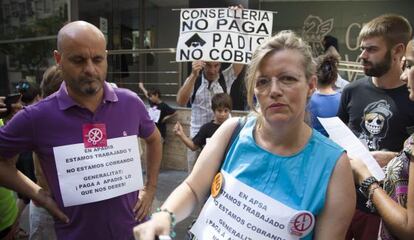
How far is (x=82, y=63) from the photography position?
→ 2189 millimetres

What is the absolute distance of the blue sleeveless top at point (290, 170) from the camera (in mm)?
1536

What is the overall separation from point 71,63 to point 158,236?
1.18 meters

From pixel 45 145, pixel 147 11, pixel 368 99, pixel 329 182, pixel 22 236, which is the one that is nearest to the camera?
pixel 329 182

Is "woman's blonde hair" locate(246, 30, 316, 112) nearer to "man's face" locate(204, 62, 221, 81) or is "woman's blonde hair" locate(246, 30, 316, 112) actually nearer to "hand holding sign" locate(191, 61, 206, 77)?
"hand holding sign" locate(191, 61, 206, 77)

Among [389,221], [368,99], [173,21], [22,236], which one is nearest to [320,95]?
[368,99]

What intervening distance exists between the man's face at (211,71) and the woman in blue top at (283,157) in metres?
3.14

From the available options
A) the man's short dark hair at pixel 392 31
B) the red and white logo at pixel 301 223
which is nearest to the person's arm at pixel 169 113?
the man's short dark hair at pixel 392 31

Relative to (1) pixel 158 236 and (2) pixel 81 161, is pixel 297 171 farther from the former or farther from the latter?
(2) pixel 81 161

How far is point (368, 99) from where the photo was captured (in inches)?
102

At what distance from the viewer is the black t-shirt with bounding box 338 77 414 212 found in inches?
96.3

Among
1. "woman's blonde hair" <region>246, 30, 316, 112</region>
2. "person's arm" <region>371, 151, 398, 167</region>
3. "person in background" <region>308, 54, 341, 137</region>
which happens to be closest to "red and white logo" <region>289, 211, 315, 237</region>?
"woman's blonde hair" <region>246, 30, 316, 112</region>

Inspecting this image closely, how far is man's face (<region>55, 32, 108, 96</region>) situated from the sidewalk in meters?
2.58

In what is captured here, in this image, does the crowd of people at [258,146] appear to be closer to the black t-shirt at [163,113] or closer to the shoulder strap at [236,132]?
the shoulder strap at [236,132]

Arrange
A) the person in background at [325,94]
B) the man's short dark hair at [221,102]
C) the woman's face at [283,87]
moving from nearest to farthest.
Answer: the woman's face at [283,87] → the person in background at [325,94] → the man's short dark hair at [221,102]
